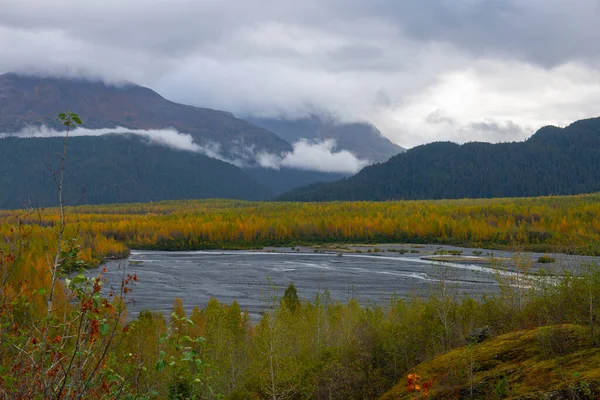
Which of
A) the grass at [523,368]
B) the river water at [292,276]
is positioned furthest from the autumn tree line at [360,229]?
the grass at [523,368]

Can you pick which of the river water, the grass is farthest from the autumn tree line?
the grass

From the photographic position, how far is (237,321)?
34.8 metres

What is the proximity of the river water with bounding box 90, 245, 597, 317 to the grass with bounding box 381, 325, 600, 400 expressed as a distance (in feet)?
82.0

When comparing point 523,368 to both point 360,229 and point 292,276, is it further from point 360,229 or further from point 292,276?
point 360,229

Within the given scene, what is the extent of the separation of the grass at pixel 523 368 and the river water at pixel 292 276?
82.0 feet

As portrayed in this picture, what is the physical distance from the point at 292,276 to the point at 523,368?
207ft

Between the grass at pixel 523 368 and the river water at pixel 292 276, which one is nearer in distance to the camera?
the grass at pixel 523 368

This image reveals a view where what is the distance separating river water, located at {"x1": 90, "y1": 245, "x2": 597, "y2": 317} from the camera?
191 ft

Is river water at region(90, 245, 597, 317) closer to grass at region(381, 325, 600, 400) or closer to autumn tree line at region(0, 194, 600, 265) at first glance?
autumn tree line at region(0, 194, 600, 265)

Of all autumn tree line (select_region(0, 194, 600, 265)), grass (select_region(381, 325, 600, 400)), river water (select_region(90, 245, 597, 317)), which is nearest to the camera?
grass (select_region(381, 325, 600, 400))

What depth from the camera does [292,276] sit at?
7688 centimetres

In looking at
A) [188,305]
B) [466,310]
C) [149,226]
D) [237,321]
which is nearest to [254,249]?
[149,226]

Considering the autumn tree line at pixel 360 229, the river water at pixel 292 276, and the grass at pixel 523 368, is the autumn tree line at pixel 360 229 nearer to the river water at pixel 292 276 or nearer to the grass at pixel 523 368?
the river water at pixel 292 276

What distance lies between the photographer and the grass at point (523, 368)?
40.5 feet
